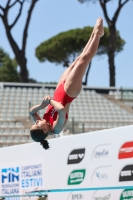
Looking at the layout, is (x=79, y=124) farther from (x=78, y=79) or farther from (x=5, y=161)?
(x=78, y=79)

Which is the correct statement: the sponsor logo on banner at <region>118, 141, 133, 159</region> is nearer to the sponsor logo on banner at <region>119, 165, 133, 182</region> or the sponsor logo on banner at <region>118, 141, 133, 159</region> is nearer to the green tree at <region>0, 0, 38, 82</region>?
the sponsor logo on banner at <region>119, 165, 133, 182</region>

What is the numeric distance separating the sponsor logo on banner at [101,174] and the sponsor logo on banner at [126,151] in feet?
1.18

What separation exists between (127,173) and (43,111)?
781 centimetres

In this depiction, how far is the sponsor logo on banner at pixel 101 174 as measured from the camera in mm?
8234

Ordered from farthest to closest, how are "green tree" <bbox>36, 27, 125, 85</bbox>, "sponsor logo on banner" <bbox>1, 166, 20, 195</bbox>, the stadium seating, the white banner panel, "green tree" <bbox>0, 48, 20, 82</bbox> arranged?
"green tree" <bbox>0, 48, 20, 82</bbox>, "green tree" <bbox>36, 27, 125, 85</bbox>, the stadium seating, "sponsor logo on banner" <bbox>1, 166, 20, 195</bbox>, the white banner panel

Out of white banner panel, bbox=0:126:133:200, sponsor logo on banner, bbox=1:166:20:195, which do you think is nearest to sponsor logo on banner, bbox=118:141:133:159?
white banner panel, bbox=0:126:133:200

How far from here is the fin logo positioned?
9922 millimetres

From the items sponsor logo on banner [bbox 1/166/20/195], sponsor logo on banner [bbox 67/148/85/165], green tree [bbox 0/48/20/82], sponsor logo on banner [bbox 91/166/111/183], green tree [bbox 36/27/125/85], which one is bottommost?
sponsor logo on banner [bbox 1/166/20/195]

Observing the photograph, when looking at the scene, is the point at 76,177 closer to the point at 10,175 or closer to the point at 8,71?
the point at 10,175

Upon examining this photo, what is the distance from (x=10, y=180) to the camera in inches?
396

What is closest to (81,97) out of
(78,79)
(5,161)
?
(5,161)

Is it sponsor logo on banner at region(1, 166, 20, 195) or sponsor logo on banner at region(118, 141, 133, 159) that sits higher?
Result: sponsor logo on banner at region(118, 141, 133, 159)

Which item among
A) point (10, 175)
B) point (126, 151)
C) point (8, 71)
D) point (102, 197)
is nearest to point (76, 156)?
point (102, 197)

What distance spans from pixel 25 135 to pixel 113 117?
3.25 m
